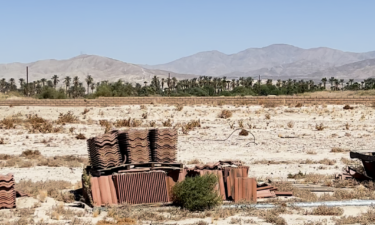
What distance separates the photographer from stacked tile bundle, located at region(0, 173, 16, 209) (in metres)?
13.0

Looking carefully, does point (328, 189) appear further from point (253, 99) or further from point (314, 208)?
point (253, 99)

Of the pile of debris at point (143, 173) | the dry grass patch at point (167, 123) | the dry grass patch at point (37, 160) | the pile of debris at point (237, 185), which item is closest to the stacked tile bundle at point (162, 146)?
the pile of debris at point (143, 173)

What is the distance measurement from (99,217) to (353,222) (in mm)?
5143

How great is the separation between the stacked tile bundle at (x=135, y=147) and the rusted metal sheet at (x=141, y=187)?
642 millimetres

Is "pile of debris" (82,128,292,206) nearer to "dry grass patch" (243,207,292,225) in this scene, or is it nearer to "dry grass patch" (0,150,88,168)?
"dry grass patch" (243,207,292,225)

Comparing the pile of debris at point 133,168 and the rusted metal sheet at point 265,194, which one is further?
the rusted metal sheet at point 265,194

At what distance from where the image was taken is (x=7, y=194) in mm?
13086

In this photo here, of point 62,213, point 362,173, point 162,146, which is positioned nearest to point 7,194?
point 62,213

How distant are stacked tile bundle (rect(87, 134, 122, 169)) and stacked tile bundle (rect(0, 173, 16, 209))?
202 cm

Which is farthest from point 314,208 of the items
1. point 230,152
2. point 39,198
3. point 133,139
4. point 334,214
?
point 230,152

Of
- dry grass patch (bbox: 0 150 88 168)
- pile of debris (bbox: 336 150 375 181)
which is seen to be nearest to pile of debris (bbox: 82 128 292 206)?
pile of debris (bbox: 336 150 375 181)

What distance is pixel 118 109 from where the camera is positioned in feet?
140

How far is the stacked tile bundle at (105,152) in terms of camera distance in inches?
551

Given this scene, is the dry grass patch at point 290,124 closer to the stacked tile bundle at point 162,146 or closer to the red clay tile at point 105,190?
the stacked tile bundle at point 162,146
